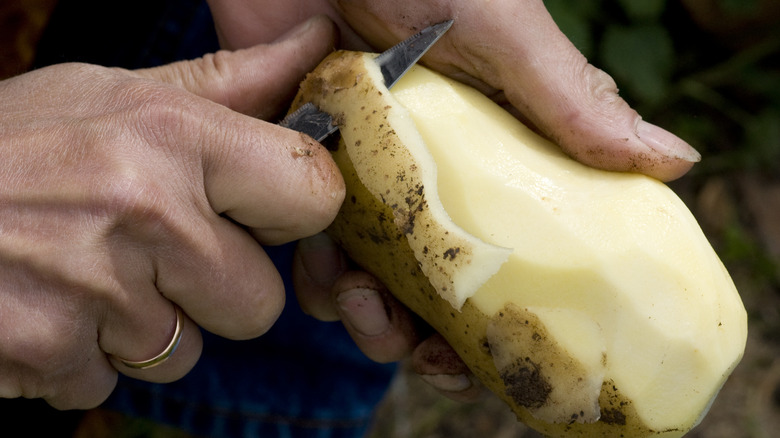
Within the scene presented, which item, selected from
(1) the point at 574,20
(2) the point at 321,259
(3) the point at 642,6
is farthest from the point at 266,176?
(3) the point at 642,6

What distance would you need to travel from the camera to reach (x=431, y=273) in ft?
3.53

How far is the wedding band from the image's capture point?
1170 millimetres

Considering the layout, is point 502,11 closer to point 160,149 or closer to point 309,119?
point 309,119

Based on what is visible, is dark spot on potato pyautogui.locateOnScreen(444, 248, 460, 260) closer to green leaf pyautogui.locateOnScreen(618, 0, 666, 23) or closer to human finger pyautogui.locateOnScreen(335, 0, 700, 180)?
human finger pyautogui.locateOnScreen(335, 0, 700, 180)

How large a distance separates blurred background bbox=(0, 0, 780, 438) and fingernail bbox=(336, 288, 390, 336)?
1040 mm

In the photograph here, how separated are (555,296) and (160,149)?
69 centimetres

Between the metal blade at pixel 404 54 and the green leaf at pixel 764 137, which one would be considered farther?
the green leaf at pixel 764 137

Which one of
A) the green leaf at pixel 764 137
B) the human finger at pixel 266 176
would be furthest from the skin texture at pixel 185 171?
the green leaf at pixel 764 137

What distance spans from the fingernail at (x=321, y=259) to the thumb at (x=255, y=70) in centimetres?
34

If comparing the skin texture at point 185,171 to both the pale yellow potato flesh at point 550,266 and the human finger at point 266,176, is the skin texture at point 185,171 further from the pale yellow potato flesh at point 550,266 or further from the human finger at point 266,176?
the pale yellow potato flesh at point 550,266

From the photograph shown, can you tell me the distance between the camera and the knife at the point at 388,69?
→ 1.15 metres

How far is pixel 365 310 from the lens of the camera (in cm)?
145

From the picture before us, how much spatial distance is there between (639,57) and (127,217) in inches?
84.9

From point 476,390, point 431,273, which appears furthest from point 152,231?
point 476,390
